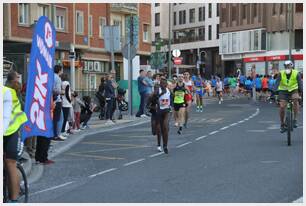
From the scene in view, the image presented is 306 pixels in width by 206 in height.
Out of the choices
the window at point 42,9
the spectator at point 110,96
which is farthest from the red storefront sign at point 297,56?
the spectator at point 110,96

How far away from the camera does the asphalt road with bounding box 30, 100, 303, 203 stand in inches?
323

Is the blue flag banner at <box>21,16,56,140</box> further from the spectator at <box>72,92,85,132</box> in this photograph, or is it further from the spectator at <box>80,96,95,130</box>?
the spectator at <box>80,96,95,130</box>

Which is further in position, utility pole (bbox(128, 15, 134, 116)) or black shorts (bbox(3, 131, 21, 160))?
utility pole (bbox(128, 15, 134, 116))

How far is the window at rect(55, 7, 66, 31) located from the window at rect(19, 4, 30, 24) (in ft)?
8.85

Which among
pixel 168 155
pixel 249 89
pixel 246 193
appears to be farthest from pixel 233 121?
pixel 249 89

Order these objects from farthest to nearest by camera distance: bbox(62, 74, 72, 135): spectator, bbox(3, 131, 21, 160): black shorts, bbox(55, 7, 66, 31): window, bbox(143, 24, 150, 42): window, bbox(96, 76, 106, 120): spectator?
bbox(143, 24, 150, 42): window, bbox(55, 7, 66, 31): window, bbox(96, 76, 106, 120): spectator, bbox(62, 74, 72, 135): spectator, bbox(3, 131, 21, 160): black shorts

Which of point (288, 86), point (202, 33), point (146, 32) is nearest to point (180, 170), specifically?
point (288, 86)

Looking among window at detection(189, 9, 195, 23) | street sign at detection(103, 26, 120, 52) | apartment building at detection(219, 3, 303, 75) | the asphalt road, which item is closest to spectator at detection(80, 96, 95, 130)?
the asphalt road

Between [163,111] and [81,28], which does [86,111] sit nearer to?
[163,111]

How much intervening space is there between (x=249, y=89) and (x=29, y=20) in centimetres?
1476

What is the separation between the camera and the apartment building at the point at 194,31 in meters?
86.3

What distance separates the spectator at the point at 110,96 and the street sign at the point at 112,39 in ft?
4.82

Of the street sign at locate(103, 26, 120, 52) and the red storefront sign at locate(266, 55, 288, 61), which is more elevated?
the red storefront sign at locate(266, 55, 288, 61)

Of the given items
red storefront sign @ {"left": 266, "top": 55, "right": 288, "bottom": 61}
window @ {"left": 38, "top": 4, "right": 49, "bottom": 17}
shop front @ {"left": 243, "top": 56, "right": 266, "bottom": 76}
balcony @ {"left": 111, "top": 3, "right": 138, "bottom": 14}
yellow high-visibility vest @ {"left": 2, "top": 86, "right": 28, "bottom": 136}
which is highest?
balcony @ {"left": 111, "top": 3, "right": 138, "bottom": 14}
